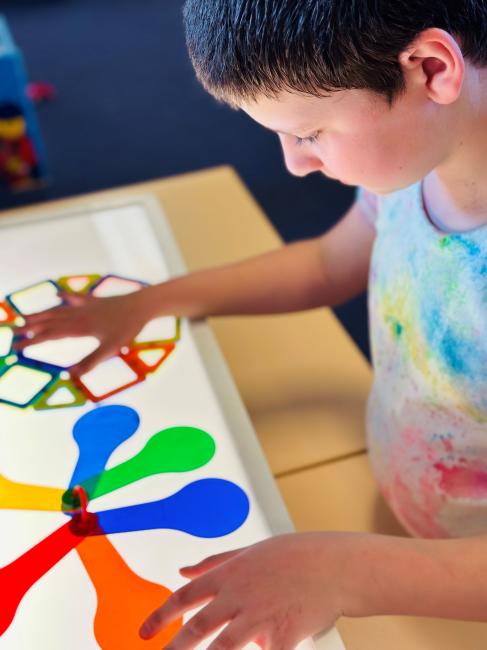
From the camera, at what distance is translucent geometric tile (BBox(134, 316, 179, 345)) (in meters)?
0.73

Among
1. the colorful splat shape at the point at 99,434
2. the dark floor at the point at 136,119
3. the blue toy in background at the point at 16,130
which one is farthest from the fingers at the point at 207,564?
the blue toy in background at the point at 16,130

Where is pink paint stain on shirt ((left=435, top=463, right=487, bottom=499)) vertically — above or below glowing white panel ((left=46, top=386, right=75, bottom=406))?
below

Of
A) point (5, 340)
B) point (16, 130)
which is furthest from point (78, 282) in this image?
point (16, 130)

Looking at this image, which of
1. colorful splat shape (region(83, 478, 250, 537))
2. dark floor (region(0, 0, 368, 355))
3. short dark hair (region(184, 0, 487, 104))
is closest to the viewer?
short dark hair (region(184, 0, 487, 104))

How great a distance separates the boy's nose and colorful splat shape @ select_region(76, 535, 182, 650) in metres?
0.30

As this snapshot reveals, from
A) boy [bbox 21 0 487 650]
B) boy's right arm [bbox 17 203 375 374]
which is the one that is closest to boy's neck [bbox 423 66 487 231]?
boy [bbox 21 0 487 650]

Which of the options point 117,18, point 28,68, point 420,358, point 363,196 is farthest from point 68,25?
point 420,358

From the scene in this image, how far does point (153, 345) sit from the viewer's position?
0.73 meters

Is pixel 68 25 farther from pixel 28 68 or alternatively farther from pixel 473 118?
pixel 473 118

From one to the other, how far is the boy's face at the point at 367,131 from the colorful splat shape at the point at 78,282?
0.32 m

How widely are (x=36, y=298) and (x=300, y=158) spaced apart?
0.34 metres

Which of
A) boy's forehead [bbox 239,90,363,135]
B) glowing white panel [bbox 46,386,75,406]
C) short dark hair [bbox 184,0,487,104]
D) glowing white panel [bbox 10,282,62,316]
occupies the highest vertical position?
short dark hair [bbox 184,0,487,104]

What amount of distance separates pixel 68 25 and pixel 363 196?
2.64 m

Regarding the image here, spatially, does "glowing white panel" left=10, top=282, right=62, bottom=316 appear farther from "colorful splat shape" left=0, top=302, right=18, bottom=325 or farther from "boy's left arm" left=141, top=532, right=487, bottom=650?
"boy's left arm" left=141, top=532, right=487, bottom=650
